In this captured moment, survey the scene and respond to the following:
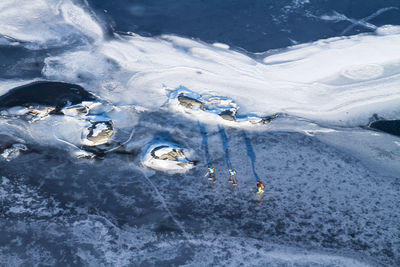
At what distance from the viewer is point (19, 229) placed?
14.6 m

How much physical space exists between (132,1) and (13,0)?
393 inches

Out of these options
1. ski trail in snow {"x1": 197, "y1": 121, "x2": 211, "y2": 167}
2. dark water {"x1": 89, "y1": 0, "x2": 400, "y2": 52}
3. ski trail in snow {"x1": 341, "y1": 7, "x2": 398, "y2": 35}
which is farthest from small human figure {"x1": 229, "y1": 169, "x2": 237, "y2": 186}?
ski trail in snow {"x1": 341, "y1": 7, "x2": 398, "y2": 35}

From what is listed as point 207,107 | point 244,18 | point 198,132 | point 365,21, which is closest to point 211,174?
point 198,132

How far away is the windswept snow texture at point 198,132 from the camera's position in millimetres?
14500

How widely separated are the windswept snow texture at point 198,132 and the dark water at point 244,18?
16 cm

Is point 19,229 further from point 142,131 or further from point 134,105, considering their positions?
point 134,105

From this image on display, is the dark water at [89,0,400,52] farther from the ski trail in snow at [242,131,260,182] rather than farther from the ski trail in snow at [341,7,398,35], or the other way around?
the ski trail in snow at [242,131,260,182]

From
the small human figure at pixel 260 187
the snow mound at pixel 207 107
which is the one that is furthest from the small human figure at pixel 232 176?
the snow mound at pixel 207 107

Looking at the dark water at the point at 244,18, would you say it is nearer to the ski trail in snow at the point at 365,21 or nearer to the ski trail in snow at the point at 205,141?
the ski trail in snow at the point at 365,21

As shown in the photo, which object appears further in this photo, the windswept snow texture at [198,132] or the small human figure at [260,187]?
the small human figure at [260,187]

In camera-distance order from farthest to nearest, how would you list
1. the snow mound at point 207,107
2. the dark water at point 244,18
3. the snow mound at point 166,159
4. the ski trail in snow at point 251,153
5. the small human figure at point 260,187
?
the dark water at point 244,18, the snow mound at point 207,107, the snow mound at point 166,159, the ski trail in snow at point 251,153, the small human figure at point 260,187

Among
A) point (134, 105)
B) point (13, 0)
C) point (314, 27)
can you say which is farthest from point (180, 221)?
point (13, 0)

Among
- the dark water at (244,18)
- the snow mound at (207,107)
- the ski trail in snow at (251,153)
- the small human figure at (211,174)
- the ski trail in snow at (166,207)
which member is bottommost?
the ski trail in snow at (166,207)

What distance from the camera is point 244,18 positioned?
90.9 ft
